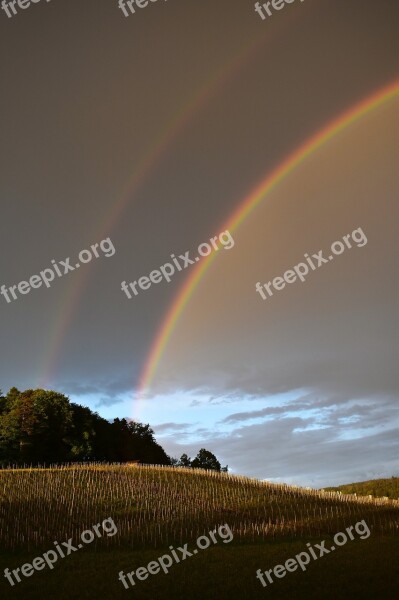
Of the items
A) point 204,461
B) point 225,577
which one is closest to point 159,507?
point 225,577

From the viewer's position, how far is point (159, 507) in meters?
43.3

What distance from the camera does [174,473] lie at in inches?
2441

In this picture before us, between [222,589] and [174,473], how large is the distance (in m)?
40.5

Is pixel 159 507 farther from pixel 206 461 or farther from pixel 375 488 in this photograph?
pixel 206 461

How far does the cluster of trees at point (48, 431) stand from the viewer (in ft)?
249

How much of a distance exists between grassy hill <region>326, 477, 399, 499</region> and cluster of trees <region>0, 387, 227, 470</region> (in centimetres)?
3376

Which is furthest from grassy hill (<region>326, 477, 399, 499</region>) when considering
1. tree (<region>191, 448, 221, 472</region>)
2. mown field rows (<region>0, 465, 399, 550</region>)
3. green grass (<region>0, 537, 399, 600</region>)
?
tree (<region>191, 448, 221, 472</region>)

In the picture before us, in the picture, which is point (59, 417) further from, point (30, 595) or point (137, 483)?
point (30, 595)

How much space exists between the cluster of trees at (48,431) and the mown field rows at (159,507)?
57.0 ft

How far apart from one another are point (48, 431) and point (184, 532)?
4622 cm

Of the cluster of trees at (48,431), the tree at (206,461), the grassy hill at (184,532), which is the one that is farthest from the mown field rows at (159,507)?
the tree at (206,461)

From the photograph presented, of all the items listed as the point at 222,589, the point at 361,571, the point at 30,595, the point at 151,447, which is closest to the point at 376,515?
the point at 361,571

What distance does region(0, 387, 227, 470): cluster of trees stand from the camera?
249 feet

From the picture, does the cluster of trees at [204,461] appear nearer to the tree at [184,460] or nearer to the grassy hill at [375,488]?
the tree at [184,460]
